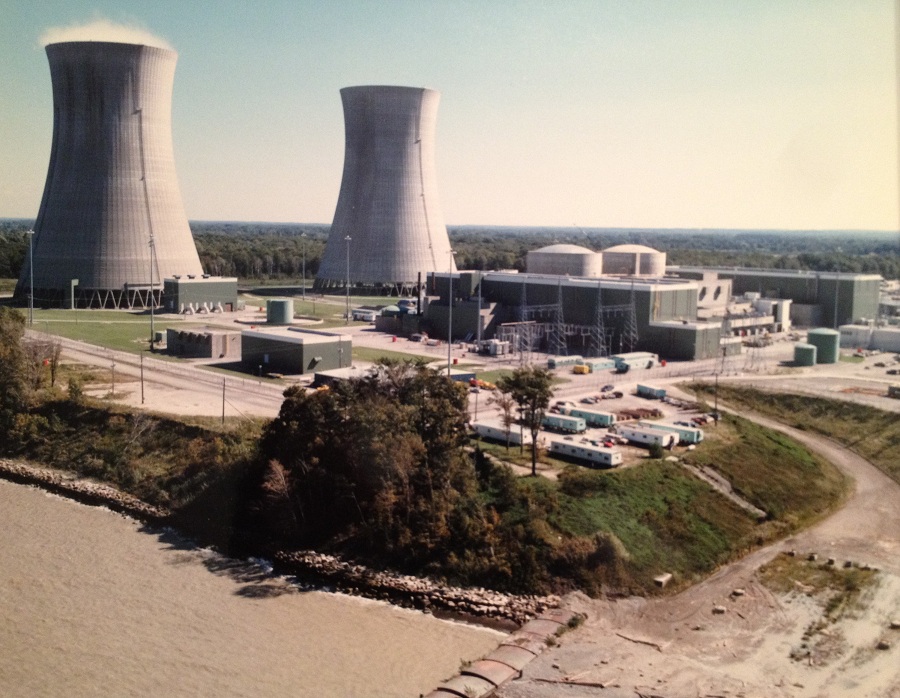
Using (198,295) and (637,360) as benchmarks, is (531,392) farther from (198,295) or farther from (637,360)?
(198,295)

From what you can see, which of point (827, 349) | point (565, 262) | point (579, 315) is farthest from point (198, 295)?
point (827, 349)

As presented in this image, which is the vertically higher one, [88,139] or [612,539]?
[88,139]

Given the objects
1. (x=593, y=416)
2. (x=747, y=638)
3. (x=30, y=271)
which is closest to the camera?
(x=747, y=638)

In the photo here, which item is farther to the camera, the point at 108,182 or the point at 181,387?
the point at 108,182

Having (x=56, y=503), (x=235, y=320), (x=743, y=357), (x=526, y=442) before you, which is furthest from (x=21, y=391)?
(x=743, y=357)

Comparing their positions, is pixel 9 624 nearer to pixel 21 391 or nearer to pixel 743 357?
pixel 21 391

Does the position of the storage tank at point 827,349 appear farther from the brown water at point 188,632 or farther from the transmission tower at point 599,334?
the brown water at point 188,632
